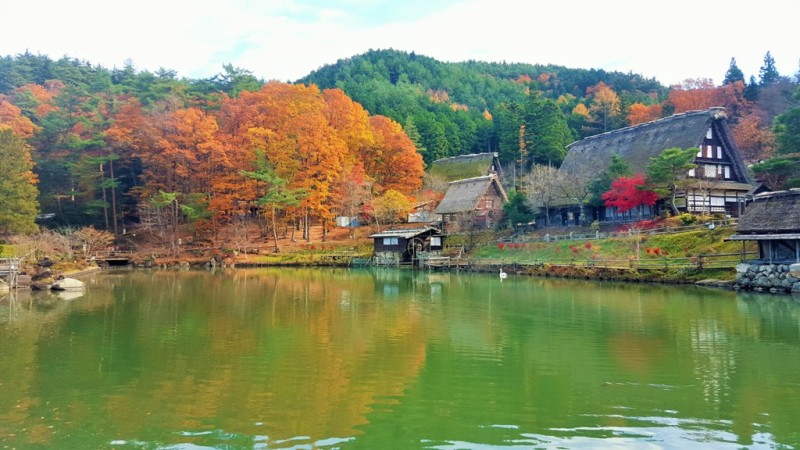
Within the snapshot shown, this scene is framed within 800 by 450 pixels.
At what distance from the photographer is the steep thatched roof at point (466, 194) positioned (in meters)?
44.7

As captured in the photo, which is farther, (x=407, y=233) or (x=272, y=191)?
(x=272, y=191)

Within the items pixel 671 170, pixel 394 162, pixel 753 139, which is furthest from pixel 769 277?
pixel 394 162

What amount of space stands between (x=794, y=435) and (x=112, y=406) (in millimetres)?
10003

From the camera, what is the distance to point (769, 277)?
72.1 ft

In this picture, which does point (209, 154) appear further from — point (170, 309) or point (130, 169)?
point (170, 309)

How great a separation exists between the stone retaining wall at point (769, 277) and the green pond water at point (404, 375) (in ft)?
5.58

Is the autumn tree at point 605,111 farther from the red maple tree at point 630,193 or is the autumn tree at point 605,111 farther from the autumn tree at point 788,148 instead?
the autumn tree at point 788,148

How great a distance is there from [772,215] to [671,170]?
924 centimetres

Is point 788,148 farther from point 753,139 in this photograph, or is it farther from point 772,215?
point 753,139

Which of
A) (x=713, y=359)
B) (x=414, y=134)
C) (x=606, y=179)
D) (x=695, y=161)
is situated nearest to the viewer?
(x=713, y=359)

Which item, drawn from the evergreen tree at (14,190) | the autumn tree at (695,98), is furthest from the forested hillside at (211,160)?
the autumn tree at (695,98)

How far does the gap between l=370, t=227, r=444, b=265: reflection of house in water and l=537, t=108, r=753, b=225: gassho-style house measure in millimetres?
9899

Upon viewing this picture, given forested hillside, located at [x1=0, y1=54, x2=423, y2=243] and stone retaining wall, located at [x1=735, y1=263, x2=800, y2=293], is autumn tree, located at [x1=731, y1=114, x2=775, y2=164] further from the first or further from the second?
forested hillside, located at [x1=0, y1=54, x2=423, y2=243]

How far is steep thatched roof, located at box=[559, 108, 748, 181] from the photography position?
36188 millimetres
